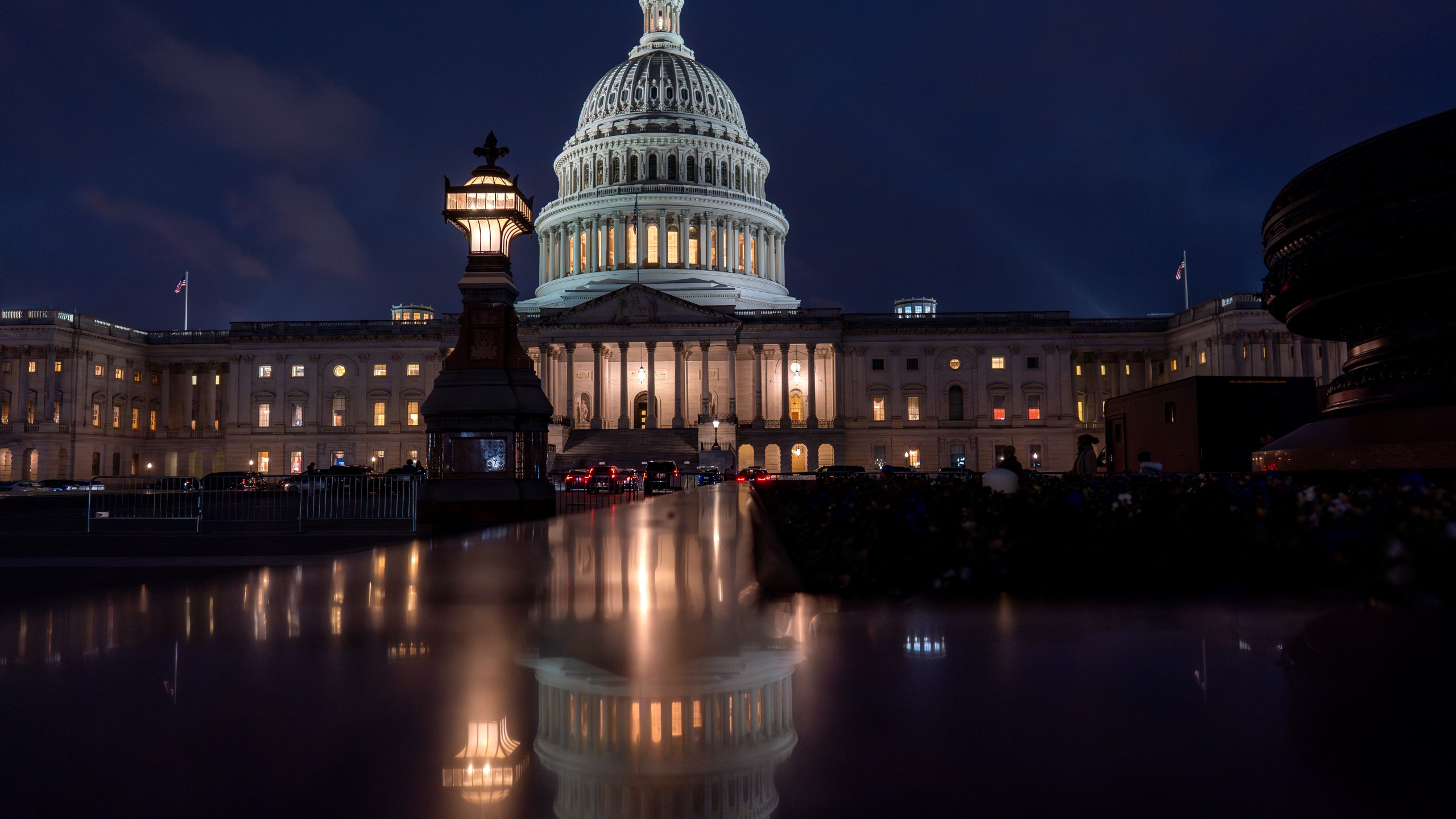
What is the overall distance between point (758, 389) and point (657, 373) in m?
11.7

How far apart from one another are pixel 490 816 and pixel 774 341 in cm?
8914

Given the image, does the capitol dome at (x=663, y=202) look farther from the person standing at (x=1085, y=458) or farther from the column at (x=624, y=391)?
the person standing at (x=1085, y=458)

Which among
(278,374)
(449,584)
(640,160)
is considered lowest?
(449,584)

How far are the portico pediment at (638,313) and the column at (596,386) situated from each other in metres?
2.81

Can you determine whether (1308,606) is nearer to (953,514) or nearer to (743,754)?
(953,514)

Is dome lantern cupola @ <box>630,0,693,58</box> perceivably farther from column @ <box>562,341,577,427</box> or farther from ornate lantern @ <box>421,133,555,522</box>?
ornate lantern @ <box>421,133,555,522</box>

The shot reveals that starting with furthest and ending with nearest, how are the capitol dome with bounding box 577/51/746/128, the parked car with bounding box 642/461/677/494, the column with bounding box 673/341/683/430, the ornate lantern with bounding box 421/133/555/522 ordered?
the capitol dome with bounding box 577/51/746/128 < the column with bounding box 673/341/683/430 < the parked car with bounding box 642/461/677/494 < the ornate lantern with bounding box 421/133/555/522

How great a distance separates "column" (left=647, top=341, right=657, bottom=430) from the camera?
85600 millimetres

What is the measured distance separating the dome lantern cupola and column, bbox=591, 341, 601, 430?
193ft

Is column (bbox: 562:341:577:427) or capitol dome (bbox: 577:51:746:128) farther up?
capitol dome (bbox: 577:51:746:128)

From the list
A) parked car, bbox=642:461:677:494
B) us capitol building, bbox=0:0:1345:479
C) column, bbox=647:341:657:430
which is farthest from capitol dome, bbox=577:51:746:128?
parked car, bbox=642:461:677:494

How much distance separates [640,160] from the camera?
111 m

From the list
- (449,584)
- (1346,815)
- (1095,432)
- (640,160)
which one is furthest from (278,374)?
(1346,815)

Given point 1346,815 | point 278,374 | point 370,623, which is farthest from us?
point 278,374
